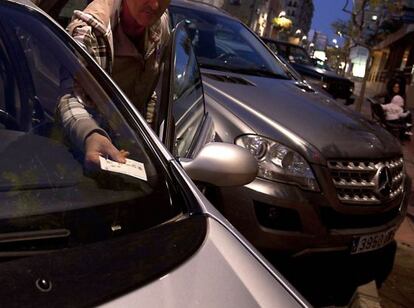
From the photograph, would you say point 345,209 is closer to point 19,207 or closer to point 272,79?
point 272,79

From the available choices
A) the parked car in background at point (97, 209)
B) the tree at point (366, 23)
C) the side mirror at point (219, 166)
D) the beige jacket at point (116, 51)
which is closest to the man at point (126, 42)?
the beige jacket at point (116, 51)

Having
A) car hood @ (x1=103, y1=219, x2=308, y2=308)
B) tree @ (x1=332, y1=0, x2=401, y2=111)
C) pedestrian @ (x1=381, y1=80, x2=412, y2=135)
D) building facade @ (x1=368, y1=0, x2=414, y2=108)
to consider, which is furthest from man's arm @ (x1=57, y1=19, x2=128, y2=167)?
building facade @ (x1=368, y1=0, x2=414, y2=108)

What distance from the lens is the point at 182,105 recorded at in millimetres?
2938

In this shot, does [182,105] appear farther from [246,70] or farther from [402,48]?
[402,48]

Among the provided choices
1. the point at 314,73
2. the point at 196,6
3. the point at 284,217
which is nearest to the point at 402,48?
the point at 314,73

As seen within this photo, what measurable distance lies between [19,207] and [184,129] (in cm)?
146

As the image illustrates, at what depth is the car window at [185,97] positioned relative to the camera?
2.78 meters

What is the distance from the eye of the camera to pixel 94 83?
2.08m

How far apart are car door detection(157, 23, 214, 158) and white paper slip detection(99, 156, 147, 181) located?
23.9 inches

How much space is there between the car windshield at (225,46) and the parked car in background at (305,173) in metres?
0.33

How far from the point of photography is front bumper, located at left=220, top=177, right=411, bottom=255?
3.41 metres

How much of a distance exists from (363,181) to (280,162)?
674mm

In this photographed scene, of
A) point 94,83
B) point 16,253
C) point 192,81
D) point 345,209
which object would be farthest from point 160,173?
point 345,209

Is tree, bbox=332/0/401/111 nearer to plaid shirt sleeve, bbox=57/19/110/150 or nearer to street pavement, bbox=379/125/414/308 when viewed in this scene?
street pavement, bbox=379/125/414/308
